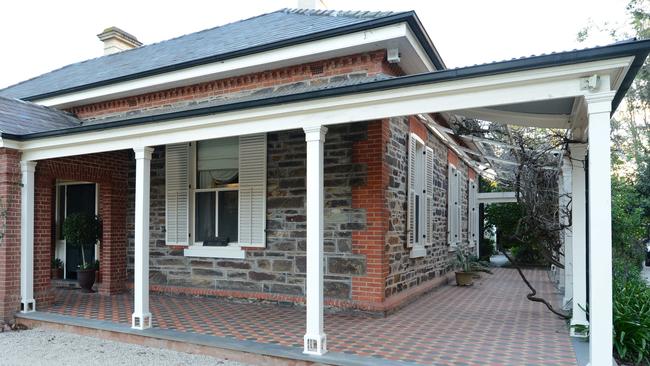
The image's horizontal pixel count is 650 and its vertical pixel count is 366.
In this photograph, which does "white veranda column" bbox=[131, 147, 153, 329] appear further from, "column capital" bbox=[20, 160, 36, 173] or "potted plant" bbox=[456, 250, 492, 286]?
"potted plant" bbox=[456, 250, 492, 286]

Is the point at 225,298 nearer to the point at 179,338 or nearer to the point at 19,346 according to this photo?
the point at 179,338

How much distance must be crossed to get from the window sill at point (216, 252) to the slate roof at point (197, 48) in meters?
3.06

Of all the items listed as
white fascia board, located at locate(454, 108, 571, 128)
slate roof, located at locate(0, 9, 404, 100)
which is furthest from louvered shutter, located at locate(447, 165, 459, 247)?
white fascia board, located at locate(454, 108, 571, 128)

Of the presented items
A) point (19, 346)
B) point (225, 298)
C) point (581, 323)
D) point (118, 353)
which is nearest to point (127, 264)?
point (225, 298)

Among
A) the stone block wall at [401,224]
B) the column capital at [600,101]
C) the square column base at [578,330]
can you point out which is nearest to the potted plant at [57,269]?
the stone block wall at [401,224]

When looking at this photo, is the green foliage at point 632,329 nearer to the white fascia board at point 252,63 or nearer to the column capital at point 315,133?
the column capital at point 315,133

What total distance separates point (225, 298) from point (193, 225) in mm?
1402

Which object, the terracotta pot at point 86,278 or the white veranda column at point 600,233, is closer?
the white veranda column at point 600,233

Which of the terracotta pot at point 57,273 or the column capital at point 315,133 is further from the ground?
the column capital at point 315,133

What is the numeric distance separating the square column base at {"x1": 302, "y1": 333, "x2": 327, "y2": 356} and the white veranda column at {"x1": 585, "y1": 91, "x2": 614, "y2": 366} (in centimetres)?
240

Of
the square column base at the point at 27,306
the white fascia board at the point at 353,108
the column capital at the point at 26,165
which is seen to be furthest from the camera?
the column capital at the point at 26,165

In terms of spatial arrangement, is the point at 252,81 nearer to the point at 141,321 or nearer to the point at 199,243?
the point at 199,243

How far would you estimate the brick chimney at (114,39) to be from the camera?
1318 cm

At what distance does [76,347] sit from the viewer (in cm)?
591
